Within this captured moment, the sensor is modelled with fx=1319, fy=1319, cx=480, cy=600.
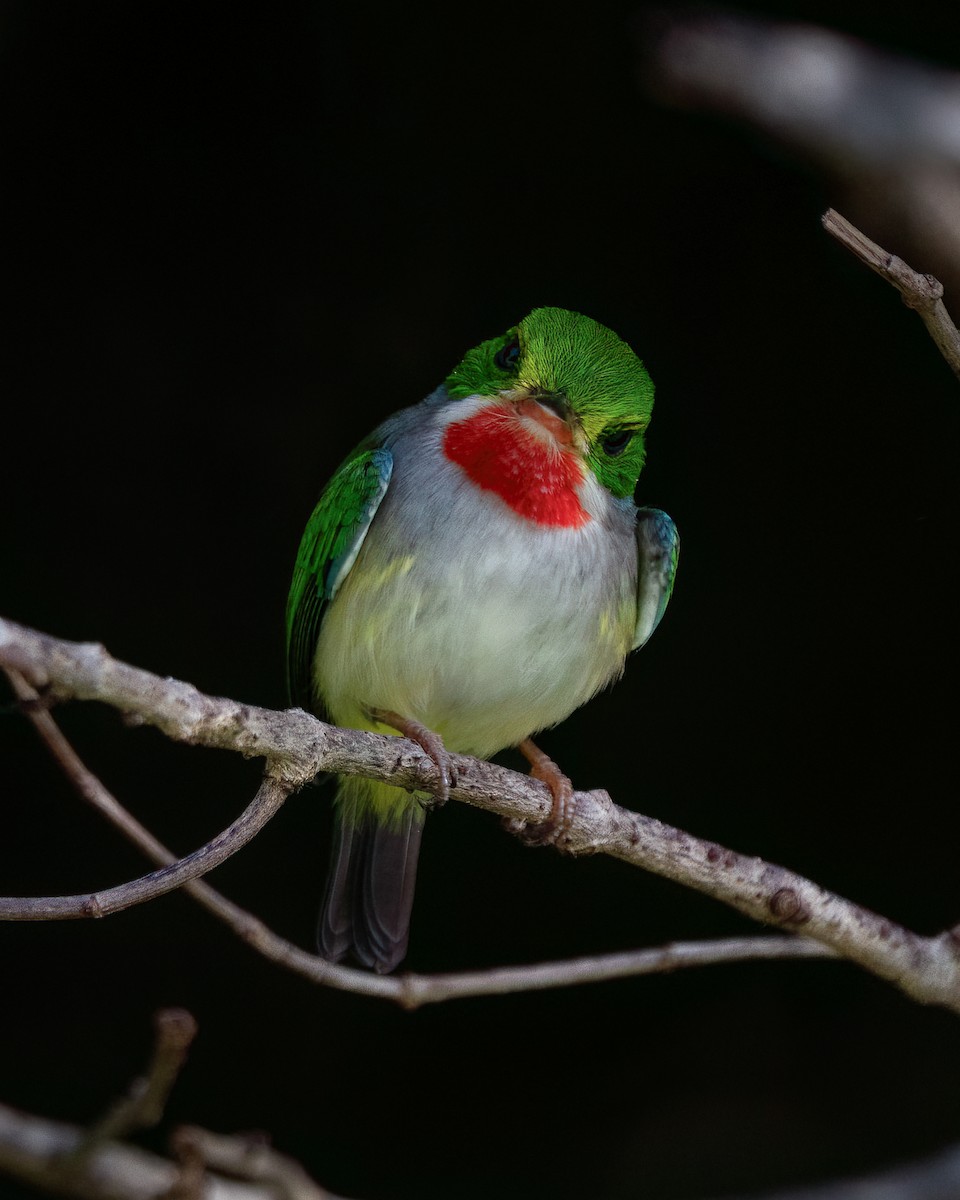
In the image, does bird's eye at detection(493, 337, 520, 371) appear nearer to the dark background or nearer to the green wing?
the green wing

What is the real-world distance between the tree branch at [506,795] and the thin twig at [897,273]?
94 centimetres

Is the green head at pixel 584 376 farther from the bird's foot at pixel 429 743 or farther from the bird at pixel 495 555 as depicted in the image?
the bird's foot at pixel 429 743

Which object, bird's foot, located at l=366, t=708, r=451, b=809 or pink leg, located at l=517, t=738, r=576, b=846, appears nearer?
bird's foot, located at l=366, t=708, r=451, b=809

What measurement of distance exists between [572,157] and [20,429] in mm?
1656

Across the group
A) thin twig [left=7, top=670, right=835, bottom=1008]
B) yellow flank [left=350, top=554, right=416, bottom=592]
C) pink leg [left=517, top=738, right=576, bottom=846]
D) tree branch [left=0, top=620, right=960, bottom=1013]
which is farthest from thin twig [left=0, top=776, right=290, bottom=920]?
yellow flank [left=350, top=554, right=416, bottom=592]

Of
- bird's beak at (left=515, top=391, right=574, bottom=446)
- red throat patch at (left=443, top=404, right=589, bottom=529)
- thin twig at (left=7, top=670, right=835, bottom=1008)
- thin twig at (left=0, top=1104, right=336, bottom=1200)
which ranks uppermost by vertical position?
bird's beak at (left=515, top=391, right=574, bottom=446)

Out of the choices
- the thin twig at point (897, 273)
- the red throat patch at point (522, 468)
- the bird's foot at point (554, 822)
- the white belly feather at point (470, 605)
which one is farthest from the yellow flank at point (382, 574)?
the thin twig at point (897, 273)

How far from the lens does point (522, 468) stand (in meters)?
2.38

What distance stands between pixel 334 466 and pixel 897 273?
2.30 meters

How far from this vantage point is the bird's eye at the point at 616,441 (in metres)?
2.44

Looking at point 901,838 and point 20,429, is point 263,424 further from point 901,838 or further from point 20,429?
point 901,838

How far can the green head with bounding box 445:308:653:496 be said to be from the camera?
2346mm

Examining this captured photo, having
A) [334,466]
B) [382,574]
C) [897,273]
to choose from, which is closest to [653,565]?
[382,574]

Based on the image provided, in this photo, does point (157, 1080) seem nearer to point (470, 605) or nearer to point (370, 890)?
point (470, 605)
